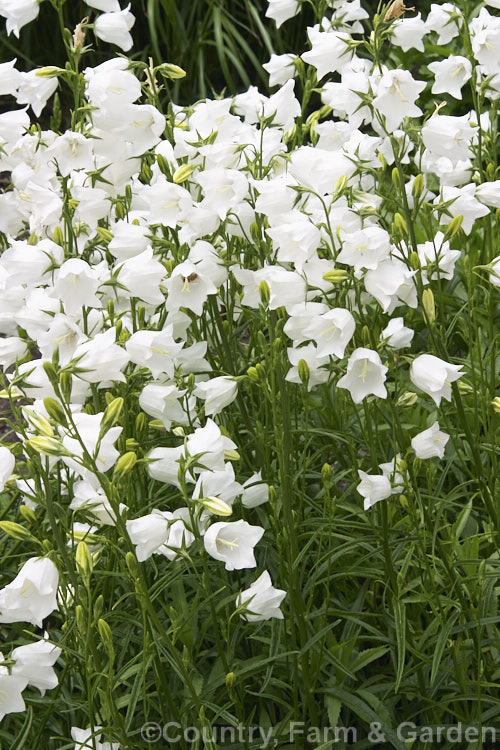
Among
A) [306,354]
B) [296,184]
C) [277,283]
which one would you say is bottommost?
[306,354]

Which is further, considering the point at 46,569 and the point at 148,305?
the point at 148,305

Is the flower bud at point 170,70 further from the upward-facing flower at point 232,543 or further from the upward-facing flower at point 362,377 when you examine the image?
the upward-facing flower at point 232,543

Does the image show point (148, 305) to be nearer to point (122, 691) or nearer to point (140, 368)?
point (140, 368)

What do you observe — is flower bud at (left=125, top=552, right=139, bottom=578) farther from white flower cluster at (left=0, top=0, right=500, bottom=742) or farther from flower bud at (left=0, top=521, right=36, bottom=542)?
flower bud at (left=0, top=521, right=36, bottom=542)

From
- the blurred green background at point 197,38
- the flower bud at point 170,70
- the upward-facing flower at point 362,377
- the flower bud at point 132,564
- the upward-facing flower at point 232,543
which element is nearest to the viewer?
the flower bud at point 132,564

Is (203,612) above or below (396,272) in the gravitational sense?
below

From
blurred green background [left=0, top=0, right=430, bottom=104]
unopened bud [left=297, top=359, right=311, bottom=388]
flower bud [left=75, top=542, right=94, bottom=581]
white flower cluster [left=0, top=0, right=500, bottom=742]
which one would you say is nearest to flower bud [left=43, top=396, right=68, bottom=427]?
white flower cluster [left=0, top=0, right=500, bottom=742]

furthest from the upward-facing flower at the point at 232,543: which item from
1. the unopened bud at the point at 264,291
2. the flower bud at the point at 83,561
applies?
the unopened bud at the point at 264,291

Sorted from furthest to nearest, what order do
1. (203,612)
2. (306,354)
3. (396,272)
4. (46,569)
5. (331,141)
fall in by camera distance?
1. (331,141)
2. (203,612)
3. (306,354)
4. (396,272)
5. (46,569)

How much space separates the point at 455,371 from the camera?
2.02 meters

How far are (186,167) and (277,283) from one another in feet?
1.20

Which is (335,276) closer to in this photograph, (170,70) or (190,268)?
(190,268)

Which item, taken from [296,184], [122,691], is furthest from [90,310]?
[122,691]

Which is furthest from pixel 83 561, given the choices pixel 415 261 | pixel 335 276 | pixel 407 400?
pixel 415 261
